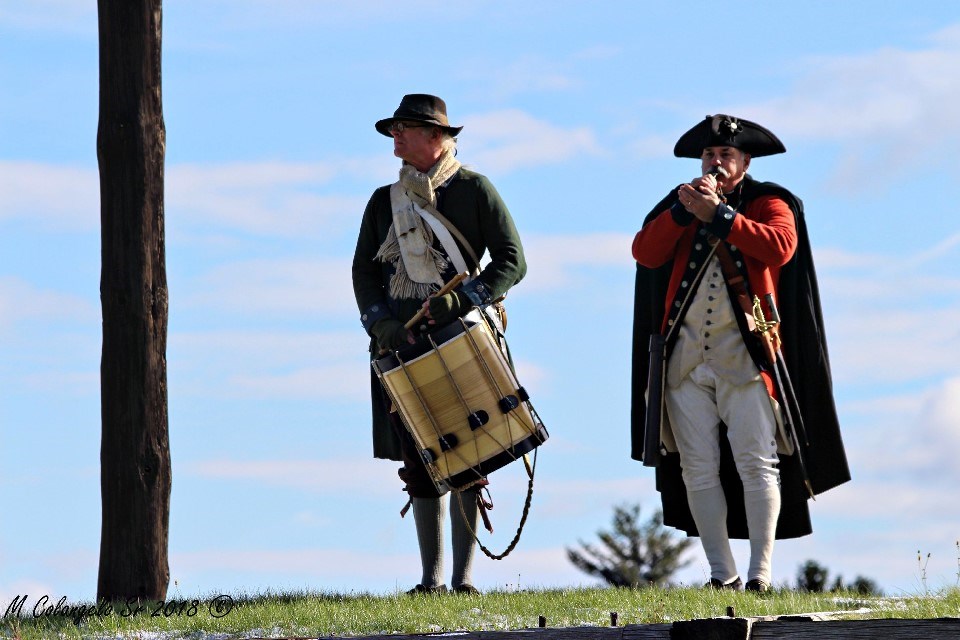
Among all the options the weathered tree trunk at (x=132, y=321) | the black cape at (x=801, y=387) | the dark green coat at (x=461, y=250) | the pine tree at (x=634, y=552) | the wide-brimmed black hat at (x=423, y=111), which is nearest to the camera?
the dark green coat at (x=461, y=250)

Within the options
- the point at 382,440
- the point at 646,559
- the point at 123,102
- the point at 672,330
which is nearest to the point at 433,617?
the point at 382,440

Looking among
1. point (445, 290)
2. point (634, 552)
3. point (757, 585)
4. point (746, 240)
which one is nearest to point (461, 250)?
point (445, 290)

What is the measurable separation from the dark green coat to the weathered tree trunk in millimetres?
1600

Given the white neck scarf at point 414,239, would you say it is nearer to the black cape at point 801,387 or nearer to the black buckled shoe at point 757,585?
the black cape at point 801,387

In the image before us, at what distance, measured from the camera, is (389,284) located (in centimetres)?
1012

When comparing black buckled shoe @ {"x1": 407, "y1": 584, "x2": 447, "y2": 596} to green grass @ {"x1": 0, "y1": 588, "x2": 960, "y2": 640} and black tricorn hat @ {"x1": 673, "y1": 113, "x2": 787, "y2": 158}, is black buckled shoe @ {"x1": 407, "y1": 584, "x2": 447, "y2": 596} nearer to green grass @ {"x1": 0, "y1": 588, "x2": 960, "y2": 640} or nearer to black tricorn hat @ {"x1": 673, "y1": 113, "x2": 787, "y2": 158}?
green grass @ {"x1": 0, "y1": 588, "x2": 960, "y2": 640}

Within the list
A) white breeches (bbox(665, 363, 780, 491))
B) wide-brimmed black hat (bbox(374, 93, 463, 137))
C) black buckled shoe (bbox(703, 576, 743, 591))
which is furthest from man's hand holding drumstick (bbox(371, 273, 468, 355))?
black buckled shoe (bbox(703, 576, 743, 591))

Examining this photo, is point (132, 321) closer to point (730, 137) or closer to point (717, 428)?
point (717, 428)

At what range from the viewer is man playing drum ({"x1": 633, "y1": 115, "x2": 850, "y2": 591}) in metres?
9.78

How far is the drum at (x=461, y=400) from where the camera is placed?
9.68 metres

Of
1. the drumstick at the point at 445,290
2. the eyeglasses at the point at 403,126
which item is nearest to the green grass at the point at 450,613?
the drumstick at the point at 445,290

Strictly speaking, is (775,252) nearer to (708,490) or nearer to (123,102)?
(708,490)

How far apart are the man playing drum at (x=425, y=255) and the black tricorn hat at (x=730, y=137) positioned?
48.2 inches

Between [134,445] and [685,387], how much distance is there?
3.66 meters
